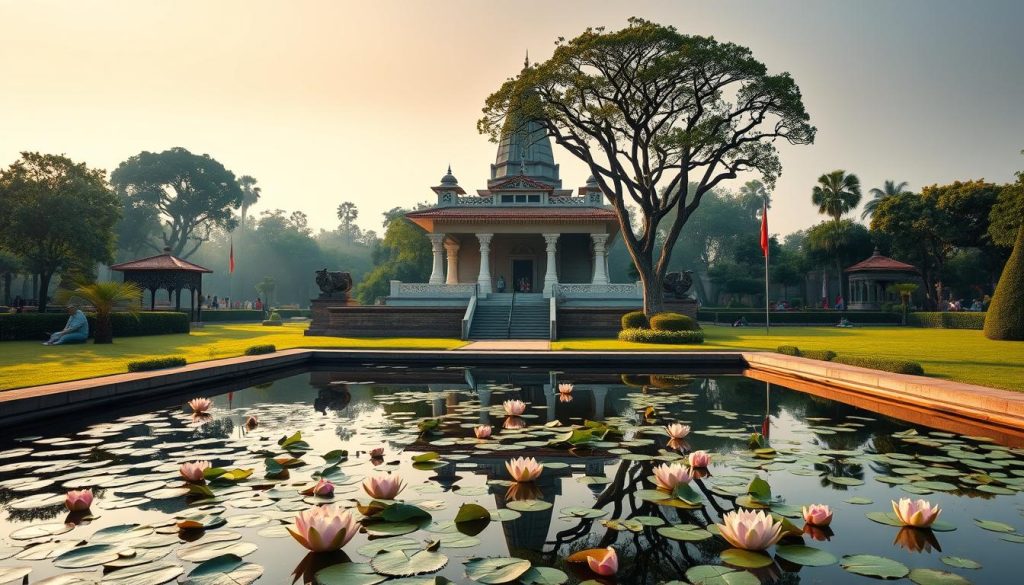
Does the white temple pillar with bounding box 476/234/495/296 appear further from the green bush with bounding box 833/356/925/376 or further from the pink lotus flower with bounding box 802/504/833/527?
the pink lotus flower with bounding box 802/504/833/527

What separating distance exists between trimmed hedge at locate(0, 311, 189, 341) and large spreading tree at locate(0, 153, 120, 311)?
1206 centimetres

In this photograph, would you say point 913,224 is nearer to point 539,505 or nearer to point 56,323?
point 539,505

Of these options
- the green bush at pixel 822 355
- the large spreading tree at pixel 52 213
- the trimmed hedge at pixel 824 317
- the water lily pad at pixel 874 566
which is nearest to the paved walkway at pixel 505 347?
the green bush at pixel 822 355

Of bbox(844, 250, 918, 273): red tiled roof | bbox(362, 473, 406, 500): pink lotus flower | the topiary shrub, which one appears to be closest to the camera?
bbox(362, 473, 406, 500): pink lotus flower

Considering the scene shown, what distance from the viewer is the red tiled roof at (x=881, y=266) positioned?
4414 cm

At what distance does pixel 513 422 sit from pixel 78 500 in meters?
4.73

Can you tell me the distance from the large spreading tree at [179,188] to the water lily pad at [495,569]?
73.0 meters

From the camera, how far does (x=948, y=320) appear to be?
35.6m

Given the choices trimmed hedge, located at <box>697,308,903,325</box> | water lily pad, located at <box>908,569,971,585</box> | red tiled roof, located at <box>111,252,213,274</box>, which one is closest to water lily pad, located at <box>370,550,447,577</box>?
water lily pad, located at <box>908,569,971,585</box>

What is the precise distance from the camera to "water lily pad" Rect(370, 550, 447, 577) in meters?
3.13

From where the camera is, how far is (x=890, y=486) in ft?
16.5

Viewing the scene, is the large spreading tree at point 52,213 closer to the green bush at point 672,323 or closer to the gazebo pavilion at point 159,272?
the gazebo pavilion at point 159,272

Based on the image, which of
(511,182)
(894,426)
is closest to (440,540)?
(894,426)

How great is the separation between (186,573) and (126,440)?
4638 mm
